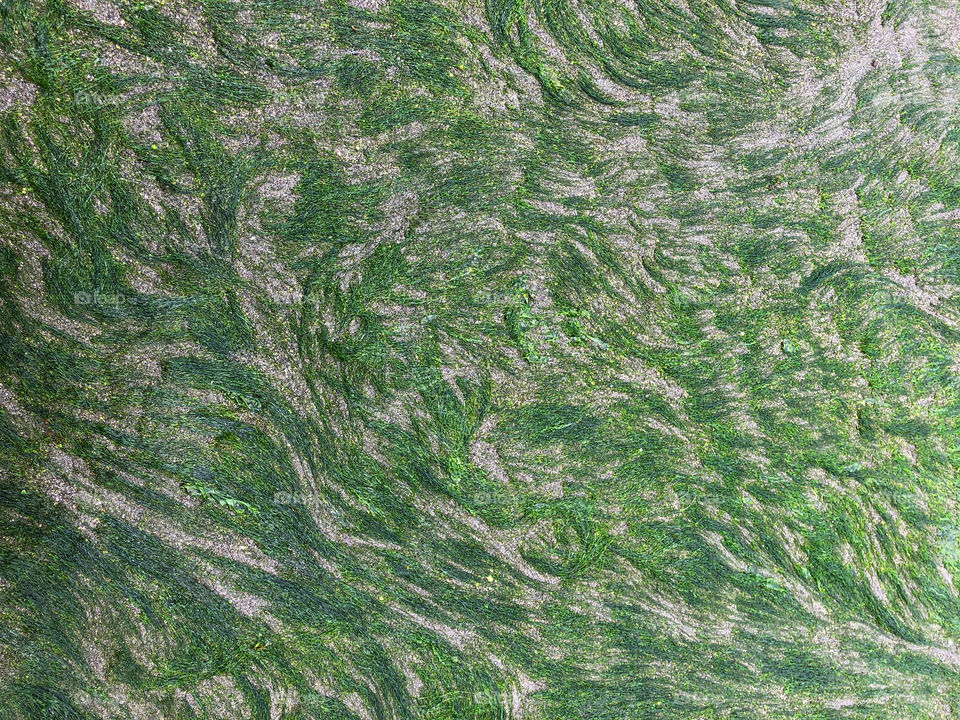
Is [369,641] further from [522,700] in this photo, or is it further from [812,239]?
[812,239]

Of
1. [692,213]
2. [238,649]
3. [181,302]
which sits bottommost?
[238,649]

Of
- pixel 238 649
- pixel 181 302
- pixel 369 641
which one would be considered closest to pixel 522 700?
pixel 369 641

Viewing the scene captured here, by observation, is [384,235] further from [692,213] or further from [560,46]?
[692,213]

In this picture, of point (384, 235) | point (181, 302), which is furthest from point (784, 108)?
point (181, 302)

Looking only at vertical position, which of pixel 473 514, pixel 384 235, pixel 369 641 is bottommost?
pixel 369 641

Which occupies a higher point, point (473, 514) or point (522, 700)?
point (473, 514)

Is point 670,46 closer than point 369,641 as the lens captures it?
No
